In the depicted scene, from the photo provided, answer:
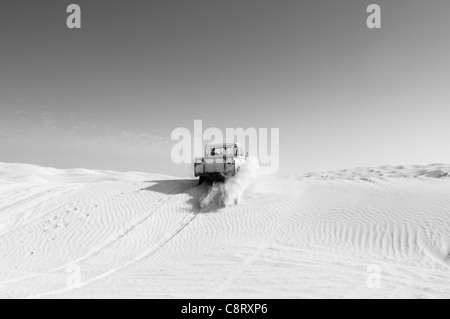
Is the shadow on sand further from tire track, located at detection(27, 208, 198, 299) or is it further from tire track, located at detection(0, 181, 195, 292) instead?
tire track, located at detection(27, 208, 198, 299)

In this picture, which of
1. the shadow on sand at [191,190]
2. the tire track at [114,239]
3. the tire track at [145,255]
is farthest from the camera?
the shadow on sand at [191,190]

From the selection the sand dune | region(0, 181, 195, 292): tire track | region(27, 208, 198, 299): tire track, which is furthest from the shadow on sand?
region(27, 208, 198, 299): tire track

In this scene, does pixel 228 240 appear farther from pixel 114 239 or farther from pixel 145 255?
pixel 114 239

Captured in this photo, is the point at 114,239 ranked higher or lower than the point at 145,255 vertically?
higher

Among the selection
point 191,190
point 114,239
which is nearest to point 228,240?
point 114,239

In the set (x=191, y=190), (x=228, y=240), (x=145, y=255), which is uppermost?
(x=191, y=190)

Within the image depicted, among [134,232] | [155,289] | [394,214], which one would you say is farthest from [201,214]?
[394,214]

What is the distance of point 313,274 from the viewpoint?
24.7 ft

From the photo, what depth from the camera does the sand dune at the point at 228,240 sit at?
7047 millimetres

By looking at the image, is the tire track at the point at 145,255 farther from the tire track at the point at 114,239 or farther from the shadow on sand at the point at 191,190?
the shadow on sand at the point at 191,190

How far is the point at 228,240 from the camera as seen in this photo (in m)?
11.2

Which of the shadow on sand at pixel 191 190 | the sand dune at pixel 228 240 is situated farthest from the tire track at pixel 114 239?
the shadow on sand at pixel 191 190
